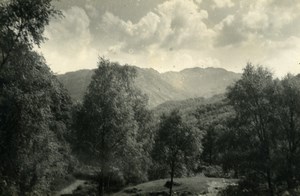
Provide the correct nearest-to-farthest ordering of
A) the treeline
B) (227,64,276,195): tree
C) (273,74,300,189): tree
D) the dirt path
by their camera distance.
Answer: the treeline, (227,64,276,195): tree, (273,74,300,189): tree, the dirt path

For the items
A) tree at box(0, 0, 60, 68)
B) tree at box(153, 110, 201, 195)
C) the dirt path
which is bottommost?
the dirt path

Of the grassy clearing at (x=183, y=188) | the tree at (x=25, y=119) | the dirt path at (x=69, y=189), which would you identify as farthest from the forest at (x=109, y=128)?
the dirt path at (x=69, y=189)

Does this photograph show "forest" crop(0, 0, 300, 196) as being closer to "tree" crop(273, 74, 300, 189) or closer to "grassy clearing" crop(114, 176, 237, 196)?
"tree" crop(273, 74, 300, 189)

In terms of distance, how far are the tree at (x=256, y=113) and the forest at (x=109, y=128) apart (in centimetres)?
11

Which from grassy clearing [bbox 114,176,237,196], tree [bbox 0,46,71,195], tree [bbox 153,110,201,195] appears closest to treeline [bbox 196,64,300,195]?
tree [bbox 153,110,201,195]

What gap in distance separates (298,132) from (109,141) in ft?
75.4

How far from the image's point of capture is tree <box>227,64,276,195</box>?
4088cm

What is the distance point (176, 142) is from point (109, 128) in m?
14.7

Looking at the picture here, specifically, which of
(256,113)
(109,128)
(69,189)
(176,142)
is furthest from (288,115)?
(69,189)

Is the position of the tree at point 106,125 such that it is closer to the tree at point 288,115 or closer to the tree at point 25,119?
the tree at point 25,119

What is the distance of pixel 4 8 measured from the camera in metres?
25.3

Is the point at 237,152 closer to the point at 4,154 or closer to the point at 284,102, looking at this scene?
the point at 284,102

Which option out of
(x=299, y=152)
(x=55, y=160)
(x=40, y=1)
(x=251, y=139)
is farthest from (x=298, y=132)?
(x=40, y=1)

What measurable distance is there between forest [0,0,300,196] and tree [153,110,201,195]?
0.14 metres
